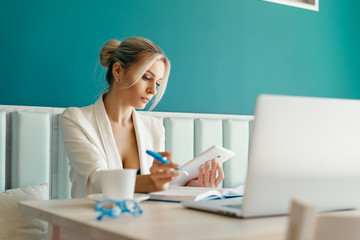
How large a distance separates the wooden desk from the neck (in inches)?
33.7

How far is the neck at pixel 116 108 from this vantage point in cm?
192

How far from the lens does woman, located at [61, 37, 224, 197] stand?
1622mm

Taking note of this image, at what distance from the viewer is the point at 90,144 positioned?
5.41 ft

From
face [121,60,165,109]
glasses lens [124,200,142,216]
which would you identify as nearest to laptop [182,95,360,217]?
glasses lens [124,200,142,216]

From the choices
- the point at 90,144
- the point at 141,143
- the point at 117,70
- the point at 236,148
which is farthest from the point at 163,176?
the point at 236,148

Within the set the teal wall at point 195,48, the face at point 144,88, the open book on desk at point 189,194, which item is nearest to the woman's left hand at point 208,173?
the open book on desk at point 189,194

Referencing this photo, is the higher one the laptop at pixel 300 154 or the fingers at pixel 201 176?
the laptop at pixel 300 154

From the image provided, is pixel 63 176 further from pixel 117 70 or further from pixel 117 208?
pixel 117 208

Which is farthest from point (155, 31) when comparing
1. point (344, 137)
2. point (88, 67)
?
point (344, 137)

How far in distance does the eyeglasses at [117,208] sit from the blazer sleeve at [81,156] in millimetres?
456

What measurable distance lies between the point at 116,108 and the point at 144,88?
16cm

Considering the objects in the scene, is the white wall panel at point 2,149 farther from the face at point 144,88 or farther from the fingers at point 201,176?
the fingers at point 201,176

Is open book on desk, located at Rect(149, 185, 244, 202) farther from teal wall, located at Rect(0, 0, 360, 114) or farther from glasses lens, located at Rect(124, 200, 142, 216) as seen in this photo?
teal wall, located at Rect(0, 0, 360, 114)

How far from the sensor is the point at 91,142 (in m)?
1.72
